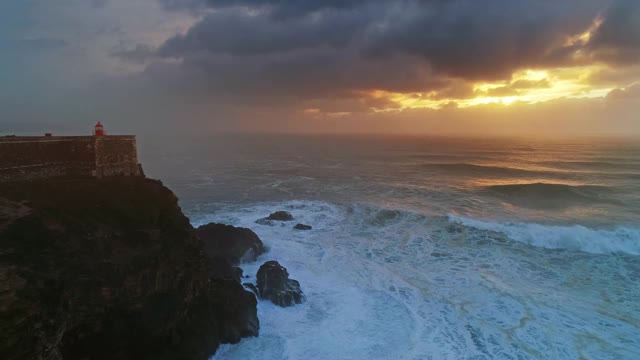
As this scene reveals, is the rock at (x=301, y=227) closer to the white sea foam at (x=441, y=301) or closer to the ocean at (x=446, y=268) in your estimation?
the ocean at (x=446, y=268)

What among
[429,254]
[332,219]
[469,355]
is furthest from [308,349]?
[332,219]

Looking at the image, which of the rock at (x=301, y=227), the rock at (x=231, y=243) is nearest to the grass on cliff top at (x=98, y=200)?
the rock at (x=231, y=243)

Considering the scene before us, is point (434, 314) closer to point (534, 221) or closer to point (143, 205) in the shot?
point (143, 205)

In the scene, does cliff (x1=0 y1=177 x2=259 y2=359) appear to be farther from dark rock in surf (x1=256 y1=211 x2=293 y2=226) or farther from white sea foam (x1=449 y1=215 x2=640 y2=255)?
white sea foam (x1=449 y1=215 x2=640 y2=255)

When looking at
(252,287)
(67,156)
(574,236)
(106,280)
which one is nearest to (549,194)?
(574,236)

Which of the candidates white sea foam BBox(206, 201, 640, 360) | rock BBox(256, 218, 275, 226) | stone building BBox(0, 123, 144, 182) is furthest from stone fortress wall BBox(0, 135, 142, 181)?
rock BBox(256, 218, 275, 226)
